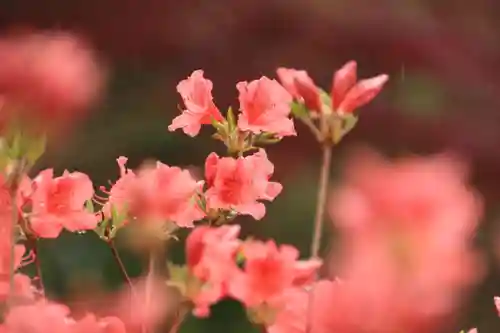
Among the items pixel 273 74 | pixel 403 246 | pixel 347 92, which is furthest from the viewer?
pixel 273 74

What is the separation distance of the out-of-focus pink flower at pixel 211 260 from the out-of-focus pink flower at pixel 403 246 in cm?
6

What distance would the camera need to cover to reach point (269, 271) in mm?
271

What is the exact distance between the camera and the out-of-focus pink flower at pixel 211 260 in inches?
10.4

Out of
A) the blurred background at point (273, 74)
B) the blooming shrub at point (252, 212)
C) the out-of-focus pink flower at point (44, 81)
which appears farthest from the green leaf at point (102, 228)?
the blurred background at point (273, 74)

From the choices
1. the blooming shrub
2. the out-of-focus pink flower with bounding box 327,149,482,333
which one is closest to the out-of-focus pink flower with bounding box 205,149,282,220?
the blooming shrub

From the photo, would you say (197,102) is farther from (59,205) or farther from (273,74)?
(273,74)

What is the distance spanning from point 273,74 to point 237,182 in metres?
1.14

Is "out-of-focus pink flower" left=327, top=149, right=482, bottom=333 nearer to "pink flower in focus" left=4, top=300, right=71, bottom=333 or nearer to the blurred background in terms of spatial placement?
"pink flower in focus" left=4, top=300, right=71, bottom=333

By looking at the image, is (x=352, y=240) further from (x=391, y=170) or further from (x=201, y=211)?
(x=201, y=211)

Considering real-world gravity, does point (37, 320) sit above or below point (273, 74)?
below

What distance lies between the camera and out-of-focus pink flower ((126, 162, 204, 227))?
0.30 meters

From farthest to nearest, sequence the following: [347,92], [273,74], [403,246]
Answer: [273,74]
[347,92]
[403,246]

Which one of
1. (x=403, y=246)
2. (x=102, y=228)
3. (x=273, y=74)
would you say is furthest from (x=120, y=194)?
(x=273, y=74)

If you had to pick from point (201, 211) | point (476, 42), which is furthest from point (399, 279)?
point (476, 42)
